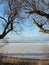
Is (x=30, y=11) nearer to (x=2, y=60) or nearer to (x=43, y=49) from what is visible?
(x=2, y=60)

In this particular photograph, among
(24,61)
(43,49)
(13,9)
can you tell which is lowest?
(43,49)

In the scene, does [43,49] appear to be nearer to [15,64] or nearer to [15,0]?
[15,64]

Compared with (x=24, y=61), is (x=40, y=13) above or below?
above

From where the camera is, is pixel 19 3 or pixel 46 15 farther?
pixel 19 3

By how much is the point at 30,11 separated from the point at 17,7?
227 centimetres

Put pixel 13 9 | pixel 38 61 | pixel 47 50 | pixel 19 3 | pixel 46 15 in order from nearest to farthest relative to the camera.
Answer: pixel 46 15 < pixel 19 3 < pixel 13 9 < pixel 38 61 < pixel 47 50

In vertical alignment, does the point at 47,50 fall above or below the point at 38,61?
below

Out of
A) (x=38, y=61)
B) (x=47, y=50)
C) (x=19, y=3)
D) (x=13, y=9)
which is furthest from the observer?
(x=47, y=50)

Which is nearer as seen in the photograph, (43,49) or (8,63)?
(8,63)

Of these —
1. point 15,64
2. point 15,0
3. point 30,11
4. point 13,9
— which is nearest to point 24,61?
point 15,64

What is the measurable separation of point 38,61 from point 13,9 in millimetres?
3765

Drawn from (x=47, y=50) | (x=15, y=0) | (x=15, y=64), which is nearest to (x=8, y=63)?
(x=15, y=64)

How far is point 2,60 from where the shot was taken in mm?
18875

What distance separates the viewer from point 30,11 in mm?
12711
